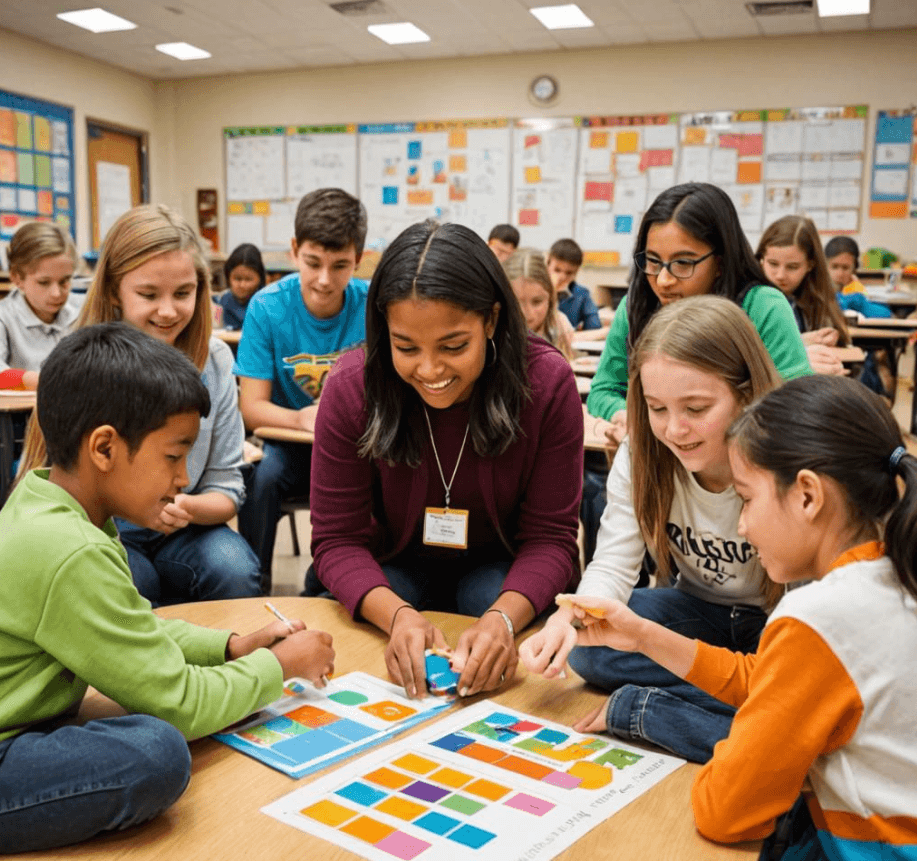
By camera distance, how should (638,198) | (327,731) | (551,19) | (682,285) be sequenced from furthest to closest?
(638,198) → (551,19) → (682,285) → (327,731)

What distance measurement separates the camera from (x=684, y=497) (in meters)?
1.55

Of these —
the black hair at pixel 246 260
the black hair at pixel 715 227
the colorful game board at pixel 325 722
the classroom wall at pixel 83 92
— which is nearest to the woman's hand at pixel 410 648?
the colorful game board at pixel 325 722

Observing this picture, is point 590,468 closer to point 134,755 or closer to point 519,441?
point 519,441

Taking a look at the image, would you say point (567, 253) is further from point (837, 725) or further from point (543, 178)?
point (837, 725)

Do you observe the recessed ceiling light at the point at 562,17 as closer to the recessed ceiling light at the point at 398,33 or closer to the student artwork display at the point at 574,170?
the student artwork display at the point at 574,170

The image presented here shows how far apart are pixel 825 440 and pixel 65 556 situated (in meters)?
0.84

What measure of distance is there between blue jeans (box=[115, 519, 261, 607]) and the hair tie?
135 centimetres

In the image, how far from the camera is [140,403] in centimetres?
109

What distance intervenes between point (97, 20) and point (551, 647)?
7983 millimetres

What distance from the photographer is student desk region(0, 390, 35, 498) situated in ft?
9.14

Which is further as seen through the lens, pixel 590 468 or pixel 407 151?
pixel 407 151

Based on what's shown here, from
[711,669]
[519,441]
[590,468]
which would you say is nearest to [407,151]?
[590,468]

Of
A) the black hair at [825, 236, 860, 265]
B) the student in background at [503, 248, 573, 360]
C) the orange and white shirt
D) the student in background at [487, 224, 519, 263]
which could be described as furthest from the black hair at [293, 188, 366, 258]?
the black hair at [825, 236, 860, 265]

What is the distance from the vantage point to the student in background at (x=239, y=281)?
618 cm
